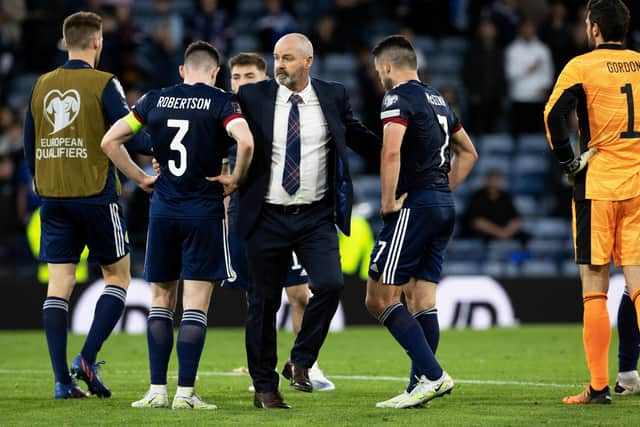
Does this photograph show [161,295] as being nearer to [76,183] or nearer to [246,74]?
[76,183]

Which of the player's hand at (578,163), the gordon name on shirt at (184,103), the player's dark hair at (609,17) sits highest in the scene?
the player's dark hair at (609,17)

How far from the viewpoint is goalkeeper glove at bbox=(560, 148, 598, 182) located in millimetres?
7773

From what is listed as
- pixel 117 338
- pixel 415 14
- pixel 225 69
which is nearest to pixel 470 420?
pixel 117 338

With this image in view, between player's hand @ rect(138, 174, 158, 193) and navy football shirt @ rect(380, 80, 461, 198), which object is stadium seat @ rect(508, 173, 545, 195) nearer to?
navy football shirt @ rect(380, 80, 461, 198)

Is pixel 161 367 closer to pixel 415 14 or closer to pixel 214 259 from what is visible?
pixel 214 259

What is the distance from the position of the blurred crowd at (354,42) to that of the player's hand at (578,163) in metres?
9.24

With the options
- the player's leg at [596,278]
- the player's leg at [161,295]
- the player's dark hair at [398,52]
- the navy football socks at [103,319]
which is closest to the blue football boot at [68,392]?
the navy football socks at [103,319]

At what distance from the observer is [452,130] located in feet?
27.1

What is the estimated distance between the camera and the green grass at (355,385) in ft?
23.5

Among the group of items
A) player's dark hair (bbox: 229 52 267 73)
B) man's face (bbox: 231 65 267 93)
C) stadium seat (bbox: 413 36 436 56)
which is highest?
stadium seat (bbox: 413 36 436 56)

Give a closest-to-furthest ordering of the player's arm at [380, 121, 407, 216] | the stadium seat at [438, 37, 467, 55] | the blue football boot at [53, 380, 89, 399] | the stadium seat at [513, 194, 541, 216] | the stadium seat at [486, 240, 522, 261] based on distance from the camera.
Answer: the player's arm at [380, 121, 407, 216] < the blue football boot at [53, 380, 89, 399] < the stadium seat at [486, 240, 522, 261] < the stadium seat at [513, 194, 541, 216] < the stadium seat at [438, 37, 467, 55]

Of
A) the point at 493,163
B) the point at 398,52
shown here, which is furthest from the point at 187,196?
the point at 493,163

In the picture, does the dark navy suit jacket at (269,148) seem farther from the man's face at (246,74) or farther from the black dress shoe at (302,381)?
the man's face at (246,74)

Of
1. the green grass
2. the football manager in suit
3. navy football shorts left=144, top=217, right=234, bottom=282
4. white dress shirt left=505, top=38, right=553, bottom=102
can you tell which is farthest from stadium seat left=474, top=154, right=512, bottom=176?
navy football shorts left=144, top=217, right=234, bottom=282
